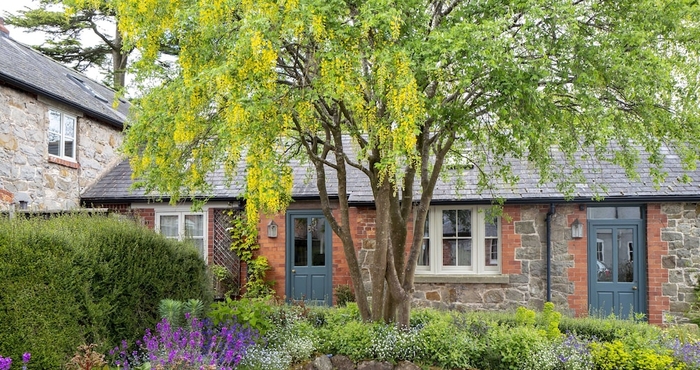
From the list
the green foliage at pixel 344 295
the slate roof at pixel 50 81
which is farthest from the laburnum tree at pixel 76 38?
the green foliage at pixel 344 295

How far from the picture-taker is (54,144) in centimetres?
1264

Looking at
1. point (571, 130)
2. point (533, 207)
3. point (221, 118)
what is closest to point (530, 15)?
point (571, 130)

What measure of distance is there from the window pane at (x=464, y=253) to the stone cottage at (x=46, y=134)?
7550 mm

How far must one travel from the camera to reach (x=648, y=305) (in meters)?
11.7

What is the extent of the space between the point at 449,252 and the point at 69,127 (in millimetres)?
8963

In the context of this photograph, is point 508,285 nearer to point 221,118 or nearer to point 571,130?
point 571,130

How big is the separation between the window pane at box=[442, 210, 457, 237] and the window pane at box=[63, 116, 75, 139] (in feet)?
28.1

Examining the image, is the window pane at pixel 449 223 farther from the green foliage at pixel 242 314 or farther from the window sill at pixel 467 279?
the green foliage at pixel 242 314

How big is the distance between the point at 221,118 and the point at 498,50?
3.10 meters

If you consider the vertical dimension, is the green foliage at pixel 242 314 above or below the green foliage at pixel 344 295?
above

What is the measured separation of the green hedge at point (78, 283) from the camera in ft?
16.8

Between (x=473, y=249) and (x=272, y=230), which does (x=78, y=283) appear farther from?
(x=473, y=249)

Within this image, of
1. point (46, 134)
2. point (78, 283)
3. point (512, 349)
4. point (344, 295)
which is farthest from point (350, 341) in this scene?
point (46, 134)

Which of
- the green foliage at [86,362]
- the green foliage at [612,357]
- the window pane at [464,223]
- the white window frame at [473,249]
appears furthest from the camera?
the window pane at [464,223]
